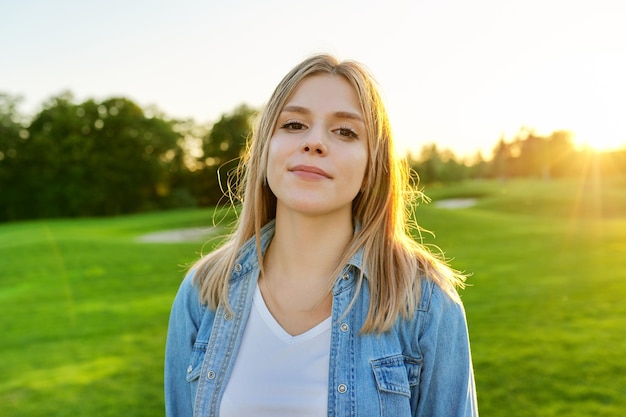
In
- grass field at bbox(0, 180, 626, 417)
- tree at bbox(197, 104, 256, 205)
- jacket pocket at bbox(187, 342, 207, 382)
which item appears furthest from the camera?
tree at bbox(197, 104, 256, 205)

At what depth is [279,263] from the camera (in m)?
2.27

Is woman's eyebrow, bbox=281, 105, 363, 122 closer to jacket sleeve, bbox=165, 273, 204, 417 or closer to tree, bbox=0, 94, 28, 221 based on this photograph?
jacket sleeve, bbox=165, 273, 204, 417

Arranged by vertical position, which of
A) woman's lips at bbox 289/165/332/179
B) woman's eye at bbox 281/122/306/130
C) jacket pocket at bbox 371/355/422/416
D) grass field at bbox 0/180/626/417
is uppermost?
woman's eye at bbox 281/122/306/130

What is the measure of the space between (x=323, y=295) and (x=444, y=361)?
49cm

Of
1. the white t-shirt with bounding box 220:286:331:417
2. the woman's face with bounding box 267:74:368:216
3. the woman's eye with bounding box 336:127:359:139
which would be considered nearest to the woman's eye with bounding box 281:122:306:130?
the woman's face with bounding box 267:74:368:216

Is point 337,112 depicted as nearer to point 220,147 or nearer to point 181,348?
point 181,348

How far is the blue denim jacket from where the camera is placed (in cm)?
195

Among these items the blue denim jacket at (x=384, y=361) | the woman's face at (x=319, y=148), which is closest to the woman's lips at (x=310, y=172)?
the woman's face at (x=319, y=148)

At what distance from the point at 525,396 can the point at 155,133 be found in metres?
39.3

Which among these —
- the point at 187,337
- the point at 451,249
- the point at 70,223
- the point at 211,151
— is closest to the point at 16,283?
the point at 451,249

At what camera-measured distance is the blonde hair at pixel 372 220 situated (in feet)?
6.70

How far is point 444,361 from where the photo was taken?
1.95m

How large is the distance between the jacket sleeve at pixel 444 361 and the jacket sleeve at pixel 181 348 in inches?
34.2

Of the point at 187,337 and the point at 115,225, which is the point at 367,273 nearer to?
the point at 187,337
